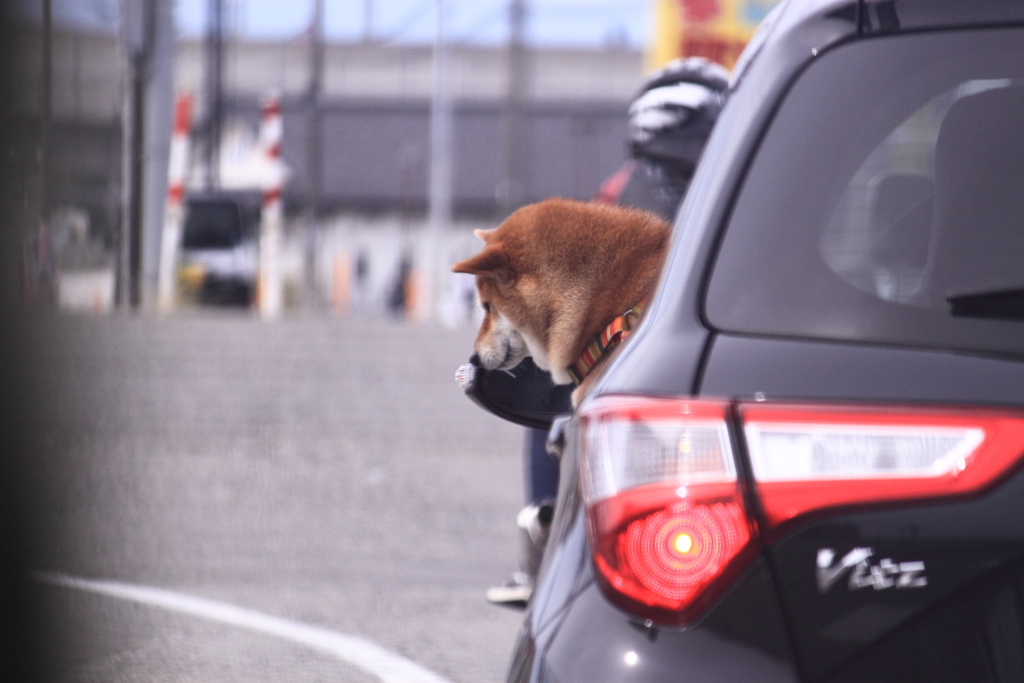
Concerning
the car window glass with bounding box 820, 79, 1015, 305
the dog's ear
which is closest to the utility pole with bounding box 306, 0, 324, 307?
the dog's ear

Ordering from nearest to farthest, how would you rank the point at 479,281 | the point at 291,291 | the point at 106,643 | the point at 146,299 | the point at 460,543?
1. the point at 479,281
2. the point at 106,643
3. the point at 460,543
4. the point at 146,299
5. the point at 291,291

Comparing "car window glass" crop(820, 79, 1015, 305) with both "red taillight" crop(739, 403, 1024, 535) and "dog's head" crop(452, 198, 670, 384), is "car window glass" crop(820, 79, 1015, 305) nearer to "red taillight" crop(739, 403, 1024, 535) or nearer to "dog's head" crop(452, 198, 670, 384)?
"red taillight" crop(739, 403, 1024, 535)

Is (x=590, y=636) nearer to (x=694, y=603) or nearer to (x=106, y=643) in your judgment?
(x=694, y=603)

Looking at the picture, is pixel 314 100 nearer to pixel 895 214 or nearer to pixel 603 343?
pixel 603 343

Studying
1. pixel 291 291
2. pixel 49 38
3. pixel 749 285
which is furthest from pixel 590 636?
pixel 291 291

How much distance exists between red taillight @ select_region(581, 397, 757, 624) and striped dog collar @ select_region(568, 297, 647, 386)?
3.44 ft

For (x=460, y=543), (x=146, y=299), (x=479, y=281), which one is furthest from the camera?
(x=146, y=299)

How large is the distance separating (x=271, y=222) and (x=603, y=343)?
64.2ft

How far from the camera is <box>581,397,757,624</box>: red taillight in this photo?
1.44 meters

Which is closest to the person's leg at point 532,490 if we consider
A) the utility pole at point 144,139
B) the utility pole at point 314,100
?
the utility pole at point 144,139

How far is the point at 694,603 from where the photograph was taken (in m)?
1.43

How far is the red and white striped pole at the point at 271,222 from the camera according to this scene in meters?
21.3

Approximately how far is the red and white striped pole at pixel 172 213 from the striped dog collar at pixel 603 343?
1386cm

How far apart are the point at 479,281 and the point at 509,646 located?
152 centimetres
